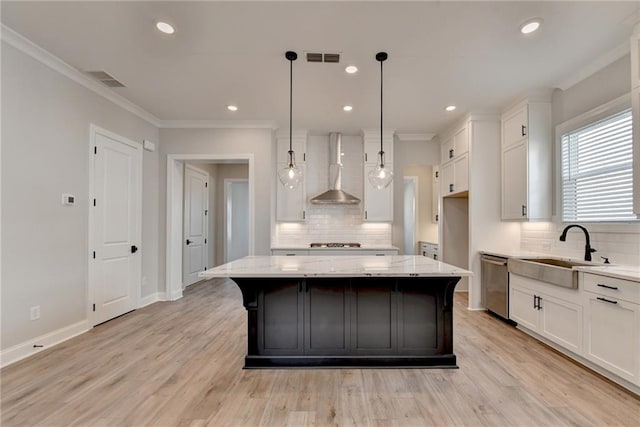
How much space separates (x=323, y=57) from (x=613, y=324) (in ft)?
→ 10.7

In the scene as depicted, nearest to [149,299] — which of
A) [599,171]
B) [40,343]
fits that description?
[40,343]

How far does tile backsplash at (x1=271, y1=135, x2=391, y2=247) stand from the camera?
5562 mm

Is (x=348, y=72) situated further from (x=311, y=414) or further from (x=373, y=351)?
(x=311, y=414)

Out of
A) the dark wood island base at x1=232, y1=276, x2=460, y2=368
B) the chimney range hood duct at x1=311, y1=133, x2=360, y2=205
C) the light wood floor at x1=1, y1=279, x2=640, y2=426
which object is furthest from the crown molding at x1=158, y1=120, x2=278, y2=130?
the light wood floor at x1=1, y1=279, x2=640, y2=426

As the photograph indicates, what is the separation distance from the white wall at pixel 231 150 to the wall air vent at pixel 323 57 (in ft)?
6.89

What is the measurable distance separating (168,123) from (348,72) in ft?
10.4

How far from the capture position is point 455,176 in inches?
194

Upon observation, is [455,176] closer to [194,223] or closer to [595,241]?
[595,241]

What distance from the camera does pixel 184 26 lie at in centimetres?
252

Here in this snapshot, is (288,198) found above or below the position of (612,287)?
above

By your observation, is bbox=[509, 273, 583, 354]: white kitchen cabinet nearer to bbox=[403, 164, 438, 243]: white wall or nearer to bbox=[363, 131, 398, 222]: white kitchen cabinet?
bbox=[363, 131, 398, 222]: white kitchen cabinet

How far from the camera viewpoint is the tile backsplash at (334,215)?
5.56 meters

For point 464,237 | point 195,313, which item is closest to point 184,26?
point 195,313

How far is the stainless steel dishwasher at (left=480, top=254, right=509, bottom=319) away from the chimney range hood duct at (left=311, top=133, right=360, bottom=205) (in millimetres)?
2153
